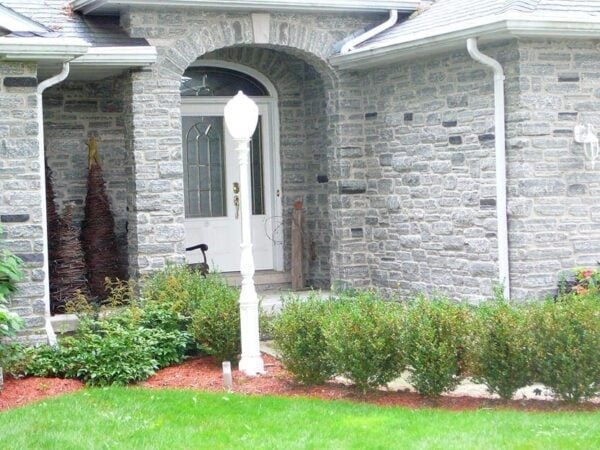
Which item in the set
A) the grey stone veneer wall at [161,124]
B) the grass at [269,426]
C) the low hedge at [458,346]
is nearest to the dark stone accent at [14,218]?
the grey stone veneer wall at [161,124]

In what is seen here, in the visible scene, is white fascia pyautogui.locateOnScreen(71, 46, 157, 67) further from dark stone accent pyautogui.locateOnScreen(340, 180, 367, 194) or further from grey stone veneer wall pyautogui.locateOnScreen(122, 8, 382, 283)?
dark stone accent pyautogui.locateOnScreen(340, 180, 367, 194)

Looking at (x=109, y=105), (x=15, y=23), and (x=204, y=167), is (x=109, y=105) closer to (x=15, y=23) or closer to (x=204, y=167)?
(x=204, y=167)

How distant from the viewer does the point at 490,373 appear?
27.8 feet

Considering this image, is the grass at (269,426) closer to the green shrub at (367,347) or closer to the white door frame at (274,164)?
the green shrub at (367,347)

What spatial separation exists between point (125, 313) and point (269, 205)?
14.3ft

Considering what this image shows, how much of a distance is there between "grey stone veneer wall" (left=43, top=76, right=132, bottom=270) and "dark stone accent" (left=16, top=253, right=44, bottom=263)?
286 centimetres

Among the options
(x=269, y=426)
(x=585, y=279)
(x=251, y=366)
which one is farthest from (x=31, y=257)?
(x=585, y=279)

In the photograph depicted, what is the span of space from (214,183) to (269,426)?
6.82m

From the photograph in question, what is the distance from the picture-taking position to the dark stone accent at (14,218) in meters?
10.4

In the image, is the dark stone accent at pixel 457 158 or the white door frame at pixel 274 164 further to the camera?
the white door frame at pixel 274 164

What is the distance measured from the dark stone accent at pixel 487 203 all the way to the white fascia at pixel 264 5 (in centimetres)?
298

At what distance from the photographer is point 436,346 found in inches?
337

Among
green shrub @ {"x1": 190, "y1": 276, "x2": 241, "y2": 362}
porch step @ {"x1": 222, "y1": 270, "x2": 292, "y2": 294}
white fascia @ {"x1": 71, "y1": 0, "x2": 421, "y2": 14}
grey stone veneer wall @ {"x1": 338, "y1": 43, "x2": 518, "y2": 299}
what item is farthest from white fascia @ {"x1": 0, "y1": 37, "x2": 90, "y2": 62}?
porch step @ {"x1": 222, "y1": 270, "x2": 292, "y2": 294}

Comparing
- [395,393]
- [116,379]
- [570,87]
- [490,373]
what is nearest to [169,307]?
[116,379]
